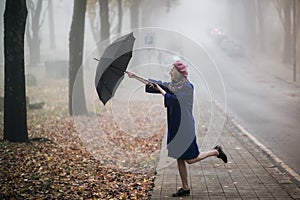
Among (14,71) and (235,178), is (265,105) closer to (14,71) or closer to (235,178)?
(14,71)

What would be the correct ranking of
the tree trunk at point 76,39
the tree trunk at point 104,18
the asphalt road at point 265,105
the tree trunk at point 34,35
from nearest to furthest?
the asphalt road at point 265,105, the tree trunk at point 76,39, the tree trunk at point 104,18, the tree trunk at point 34,35

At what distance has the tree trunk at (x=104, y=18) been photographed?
2521 cm

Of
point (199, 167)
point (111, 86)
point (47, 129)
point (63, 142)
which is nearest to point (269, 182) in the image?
point (199, 167)

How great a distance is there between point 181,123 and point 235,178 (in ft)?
6.16

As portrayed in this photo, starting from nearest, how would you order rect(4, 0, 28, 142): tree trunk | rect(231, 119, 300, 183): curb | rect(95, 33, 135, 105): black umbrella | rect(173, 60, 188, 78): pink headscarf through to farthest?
rect(173, 60, 188, 78): pink headscarf < rect(95, 33, 135, 105): black umbrella < rect(231, 119, 300, 183): curb < rect(4, 0, 28, 142): tree trunk

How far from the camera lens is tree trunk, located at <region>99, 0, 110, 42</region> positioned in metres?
25.2

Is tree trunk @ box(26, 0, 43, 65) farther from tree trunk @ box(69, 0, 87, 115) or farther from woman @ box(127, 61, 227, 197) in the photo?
woman @ box(127, 61, 227, 197)

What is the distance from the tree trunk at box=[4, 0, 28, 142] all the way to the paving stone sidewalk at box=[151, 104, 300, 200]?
3476 mm

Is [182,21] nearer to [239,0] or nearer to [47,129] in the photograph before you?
[239,0]

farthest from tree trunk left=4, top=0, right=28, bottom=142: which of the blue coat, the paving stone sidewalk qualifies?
the blue coat

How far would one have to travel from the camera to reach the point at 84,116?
706 inches

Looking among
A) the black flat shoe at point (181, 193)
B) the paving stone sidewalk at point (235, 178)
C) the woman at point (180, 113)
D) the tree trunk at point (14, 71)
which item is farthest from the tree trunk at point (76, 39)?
the black flat shoe at point (181, 193)

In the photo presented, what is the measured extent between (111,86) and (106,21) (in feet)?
60.7

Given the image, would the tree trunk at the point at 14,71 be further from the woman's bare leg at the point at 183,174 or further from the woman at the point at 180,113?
the woman's bare leg at the point at 183,174
